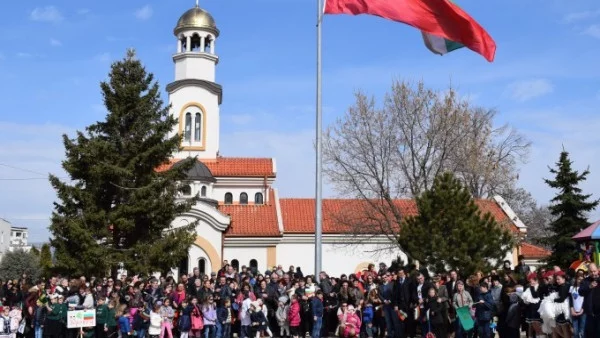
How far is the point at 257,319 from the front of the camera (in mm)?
18047

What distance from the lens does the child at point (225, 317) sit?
17594mm

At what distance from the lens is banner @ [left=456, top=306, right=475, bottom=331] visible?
48.1 ft

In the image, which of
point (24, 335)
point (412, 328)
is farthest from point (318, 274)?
point (24, 335)

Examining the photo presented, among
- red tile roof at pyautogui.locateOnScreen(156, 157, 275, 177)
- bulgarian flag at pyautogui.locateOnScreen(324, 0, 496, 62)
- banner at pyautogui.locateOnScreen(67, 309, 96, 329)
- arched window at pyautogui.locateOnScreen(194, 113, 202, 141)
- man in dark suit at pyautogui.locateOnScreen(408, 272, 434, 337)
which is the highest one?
arched window at pyautogui.locateOnScreen(194, 113, 202, 141)

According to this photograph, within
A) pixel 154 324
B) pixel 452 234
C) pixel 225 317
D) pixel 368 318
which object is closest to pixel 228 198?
pixel 452 234

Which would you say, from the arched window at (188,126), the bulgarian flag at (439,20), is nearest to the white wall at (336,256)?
the arched window at (188,126)

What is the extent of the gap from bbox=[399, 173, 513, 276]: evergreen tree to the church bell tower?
26701 mm

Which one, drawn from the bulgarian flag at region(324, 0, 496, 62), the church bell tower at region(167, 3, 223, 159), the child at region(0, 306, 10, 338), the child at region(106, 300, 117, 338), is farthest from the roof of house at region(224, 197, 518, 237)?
the bulgarian flag at region(324, 0, 496, 62)

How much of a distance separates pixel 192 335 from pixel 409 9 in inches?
394

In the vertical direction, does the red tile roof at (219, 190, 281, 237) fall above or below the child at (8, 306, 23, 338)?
above

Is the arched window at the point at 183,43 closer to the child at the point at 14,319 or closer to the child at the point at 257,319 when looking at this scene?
the child at the point at 14,319

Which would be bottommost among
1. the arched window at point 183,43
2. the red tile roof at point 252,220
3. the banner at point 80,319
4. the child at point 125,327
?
the child at point 125,327

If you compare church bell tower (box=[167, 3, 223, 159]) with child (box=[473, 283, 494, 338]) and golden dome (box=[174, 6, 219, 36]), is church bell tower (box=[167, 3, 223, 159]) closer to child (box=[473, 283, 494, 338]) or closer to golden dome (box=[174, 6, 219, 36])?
golden dome (box=[174, 6, 219, 36])

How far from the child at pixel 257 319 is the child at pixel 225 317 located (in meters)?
0.61
